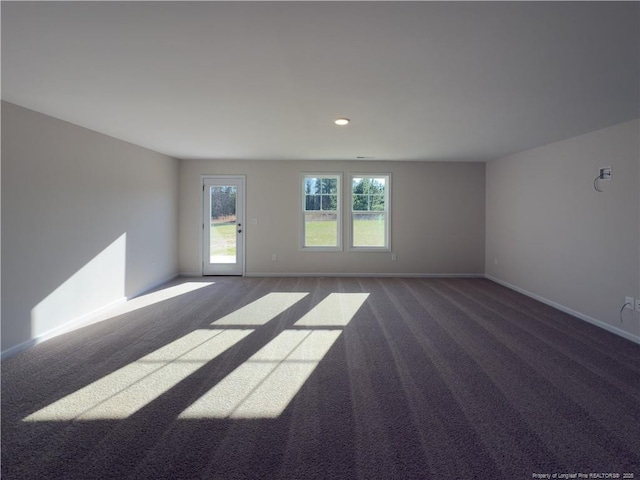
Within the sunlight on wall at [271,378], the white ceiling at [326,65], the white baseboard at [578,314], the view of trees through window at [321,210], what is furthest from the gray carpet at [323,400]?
the view of trees through window at [321,210]

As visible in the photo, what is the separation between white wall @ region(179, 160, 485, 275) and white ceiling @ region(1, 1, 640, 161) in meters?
2.45

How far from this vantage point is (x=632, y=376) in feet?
8.40

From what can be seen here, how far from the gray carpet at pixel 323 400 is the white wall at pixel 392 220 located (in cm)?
262

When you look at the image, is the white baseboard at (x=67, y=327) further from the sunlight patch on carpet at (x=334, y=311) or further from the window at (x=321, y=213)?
the window at (x=321, y=213)

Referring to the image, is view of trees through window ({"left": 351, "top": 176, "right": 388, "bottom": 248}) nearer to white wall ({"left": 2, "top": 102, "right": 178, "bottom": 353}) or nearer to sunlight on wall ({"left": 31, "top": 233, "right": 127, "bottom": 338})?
white wall ({"left": 2, "top": 102, "right": 178, "bottom": 353})

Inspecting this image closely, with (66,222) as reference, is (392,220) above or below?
above

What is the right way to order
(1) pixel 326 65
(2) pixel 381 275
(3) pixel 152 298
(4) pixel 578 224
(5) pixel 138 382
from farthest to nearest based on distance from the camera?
(2) pixel 381 275 → (3) pixel 152 298 → (4) pixel 578 224 → (5) pixel 138 382 → (1) pixel 326 65

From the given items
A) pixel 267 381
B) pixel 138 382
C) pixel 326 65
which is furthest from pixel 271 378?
pixel 326 65

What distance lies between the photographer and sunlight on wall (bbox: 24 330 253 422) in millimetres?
2084

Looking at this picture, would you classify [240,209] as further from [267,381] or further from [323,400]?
[323,400]

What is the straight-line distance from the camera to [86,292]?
12.8ft

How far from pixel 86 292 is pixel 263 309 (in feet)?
7.09

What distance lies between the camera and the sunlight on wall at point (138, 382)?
2.08m

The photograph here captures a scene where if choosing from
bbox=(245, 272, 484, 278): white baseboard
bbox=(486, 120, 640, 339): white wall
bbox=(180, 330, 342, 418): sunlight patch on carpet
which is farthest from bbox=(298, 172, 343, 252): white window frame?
bbox=(180, 330, 342, 418): sunlight patch on carpet
